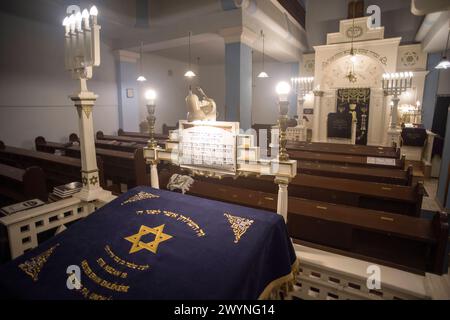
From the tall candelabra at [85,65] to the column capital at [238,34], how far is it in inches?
186

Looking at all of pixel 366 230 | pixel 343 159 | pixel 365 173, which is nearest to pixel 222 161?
pixel 366 230

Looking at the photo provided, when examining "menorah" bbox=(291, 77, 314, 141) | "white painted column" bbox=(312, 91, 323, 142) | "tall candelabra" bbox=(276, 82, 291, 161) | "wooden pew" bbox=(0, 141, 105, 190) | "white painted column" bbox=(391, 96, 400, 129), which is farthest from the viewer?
"menorah" bbox=(291, 77, 314, 141)

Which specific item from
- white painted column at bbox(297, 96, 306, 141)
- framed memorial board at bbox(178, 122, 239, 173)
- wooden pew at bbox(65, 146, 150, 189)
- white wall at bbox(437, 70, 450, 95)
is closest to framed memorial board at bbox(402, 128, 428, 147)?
white wall at bbox(437, 70, 450, 95)

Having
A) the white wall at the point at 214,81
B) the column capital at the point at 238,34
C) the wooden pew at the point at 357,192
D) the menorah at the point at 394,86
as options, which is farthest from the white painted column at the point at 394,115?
the white wall at the point at 214,81

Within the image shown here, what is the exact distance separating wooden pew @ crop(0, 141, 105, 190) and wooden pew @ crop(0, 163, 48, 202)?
812 millimetres

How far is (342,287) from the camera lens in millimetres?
1721

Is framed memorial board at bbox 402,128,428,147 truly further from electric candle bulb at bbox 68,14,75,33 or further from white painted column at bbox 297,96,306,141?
electric candle bulb at bbox 68,14,75,33

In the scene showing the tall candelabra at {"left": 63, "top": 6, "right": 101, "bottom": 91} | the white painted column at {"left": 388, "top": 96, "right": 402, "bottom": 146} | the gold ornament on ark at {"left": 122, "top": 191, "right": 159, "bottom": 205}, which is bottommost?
the gold ornament on ark at {"left": 122, "top": 191, "right": 159, "bottom": 205}

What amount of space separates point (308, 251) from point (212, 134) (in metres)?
1.18

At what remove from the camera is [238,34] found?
6898mm

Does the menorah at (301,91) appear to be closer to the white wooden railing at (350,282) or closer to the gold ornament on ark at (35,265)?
the white wooden railing at (350,282)

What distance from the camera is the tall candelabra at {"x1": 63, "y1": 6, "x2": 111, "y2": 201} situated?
264cm

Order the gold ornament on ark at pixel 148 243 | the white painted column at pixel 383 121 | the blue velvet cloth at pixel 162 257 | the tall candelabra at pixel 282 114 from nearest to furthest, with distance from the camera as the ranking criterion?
the blue velvet cloth at pixel 162 257 < the gold ornament on ark at pixel 148 243 < the tall candelabra at pixel 282 114 < the white painted column at pixel 383 121

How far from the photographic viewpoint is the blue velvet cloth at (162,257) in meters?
1.37
